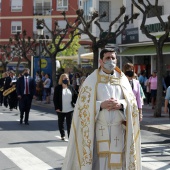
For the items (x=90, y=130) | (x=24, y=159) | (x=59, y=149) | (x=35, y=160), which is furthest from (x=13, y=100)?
(x=90, y=130)

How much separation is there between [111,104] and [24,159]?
509cm

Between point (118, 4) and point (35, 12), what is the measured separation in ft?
120

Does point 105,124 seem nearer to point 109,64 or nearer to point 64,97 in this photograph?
point 109,64

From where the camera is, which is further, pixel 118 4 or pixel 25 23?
pixel 25 23

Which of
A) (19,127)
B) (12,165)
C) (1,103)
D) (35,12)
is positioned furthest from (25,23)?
(12,165)

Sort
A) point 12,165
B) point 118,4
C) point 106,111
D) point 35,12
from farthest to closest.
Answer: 1. point 35,12
2. point 118,4
3. point 12,165
4. point 106,111

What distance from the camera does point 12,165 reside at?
10875 mm

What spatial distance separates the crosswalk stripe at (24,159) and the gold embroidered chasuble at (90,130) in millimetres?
3427

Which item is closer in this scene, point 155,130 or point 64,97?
point 64,97

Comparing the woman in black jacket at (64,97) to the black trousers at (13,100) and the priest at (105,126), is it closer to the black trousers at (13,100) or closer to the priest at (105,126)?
the priest at (105,126)

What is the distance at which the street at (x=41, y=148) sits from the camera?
1102 cm

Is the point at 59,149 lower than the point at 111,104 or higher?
lower

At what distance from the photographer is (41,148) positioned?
13305 mm

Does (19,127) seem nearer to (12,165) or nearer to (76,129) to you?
(12,165)
